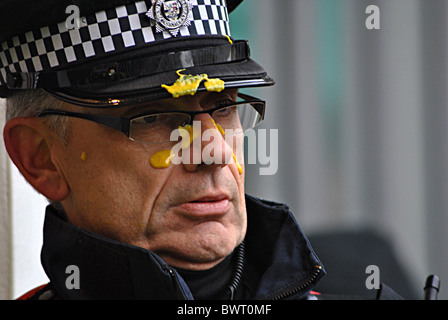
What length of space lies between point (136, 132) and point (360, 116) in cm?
200

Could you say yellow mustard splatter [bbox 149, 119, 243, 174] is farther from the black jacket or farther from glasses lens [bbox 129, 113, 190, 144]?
the black jacket

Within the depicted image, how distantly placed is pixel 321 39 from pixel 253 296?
190 cm

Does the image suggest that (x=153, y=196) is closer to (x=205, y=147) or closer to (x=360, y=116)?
(x=205, y=147)

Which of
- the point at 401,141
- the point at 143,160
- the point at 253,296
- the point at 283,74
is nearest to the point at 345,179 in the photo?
the point at 401,141

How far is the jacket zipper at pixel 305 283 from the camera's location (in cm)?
127

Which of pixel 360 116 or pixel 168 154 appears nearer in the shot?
pixel 168 154

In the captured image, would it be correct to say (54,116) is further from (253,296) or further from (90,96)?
(253,296)

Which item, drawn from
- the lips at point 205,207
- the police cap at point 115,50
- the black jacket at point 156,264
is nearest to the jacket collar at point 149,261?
the black jacket at point 156,264

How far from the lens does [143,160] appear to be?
1.17 metres

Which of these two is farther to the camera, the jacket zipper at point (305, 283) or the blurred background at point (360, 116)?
the blurred background at point (360, 116)

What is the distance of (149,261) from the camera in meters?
1.12

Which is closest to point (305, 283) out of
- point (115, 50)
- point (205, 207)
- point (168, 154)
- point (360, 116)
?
point (205, 207)

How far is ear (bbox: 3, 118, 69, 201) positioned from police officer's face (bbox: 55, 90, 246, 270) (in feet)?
0.28

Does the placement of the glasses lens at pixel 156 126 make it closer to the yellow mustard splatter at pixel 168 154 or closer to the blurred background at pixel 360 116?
the yellow mustard splatter at pixel 168 154
